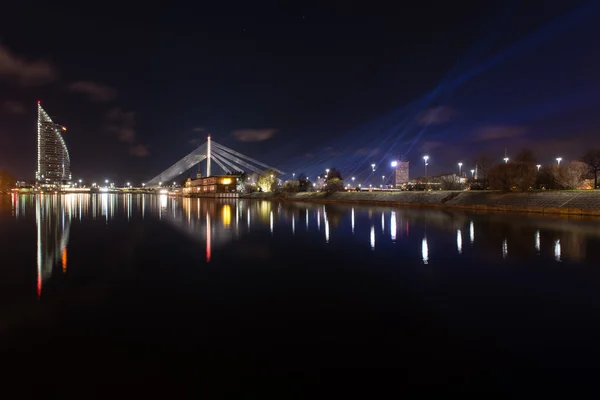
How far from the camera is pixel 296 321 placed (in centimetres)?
609

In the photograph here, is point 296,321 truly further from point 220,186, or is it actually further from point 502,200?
point 220,186

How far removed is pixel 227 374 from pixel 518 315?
537 centimetres

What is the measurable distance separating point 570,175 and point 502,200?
11462 millimetres

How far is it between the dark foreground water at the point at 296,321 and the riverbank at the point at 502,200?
79.9 ft

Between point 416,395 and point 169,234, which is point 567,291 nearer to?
point 416,395

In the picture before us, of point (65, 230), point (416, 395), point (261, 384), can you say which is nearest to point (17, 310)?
point (261, 384)

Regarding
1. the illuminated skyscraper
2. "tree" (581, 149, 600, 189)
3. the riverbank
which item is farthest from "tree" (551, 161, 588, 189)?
the illuminated skyscraper

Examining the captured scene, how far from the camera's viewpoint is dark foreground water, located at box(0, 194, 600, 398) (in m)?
4.32

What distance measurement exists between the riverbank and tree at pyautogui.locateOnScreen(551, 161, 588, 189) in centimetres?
940

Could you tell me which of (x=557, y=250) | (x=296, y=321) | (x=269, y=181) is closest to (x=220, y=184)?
(x=269, y=181)

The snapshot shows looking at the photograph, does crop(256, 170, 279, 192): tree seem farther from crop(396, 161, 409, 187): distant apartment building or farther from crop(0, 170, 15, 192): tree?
crop(0, 170, 15, 192): tree

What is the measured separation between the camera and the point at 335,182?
84750 millimetres

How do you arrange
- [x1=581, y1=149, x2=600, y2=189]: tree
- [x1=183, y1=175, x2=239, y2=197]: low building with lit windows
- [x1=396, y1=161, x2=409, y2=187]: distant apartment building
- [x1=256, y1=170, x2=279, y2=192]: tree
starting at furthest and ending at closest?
1. [x1=396, y1=161, x2=409, y2=187]: distant apartment building
2. [x1=183, y1=175, x2=239, y2=197]: low building with lit windows
3. [x1=256, y1=170, x2=279, y2=192]: tree
4. [x1=581, y1=149, x2=600, y2=189]: tree

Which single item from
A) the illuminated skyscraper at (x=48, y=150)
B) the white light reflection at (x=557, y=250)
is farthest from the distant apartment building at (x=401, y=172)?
the illuminated skyscraper at (x=48, y=150)
